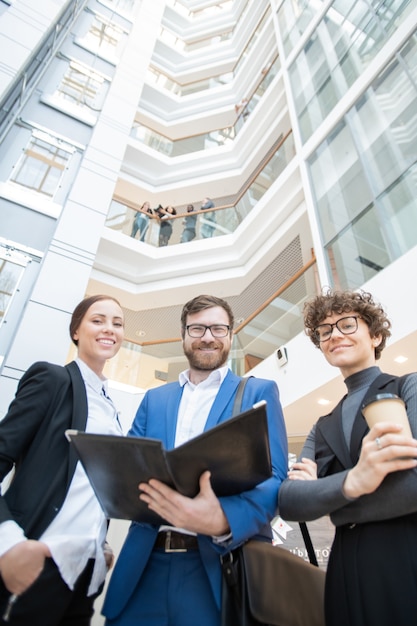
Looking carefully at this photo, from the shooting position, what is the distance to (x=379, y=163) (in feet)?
16.6

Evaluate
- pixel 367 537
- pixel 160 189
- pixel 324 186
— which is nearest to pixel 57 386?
pixel 367 537

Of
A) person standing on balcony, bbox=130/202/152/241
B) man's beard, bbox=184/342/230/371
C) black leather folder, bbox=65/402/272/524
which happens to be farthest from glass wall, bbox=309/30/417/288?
person standing on balcony, bbox=130/202/152/241

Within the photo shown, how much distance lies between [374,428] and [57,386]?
1.12m

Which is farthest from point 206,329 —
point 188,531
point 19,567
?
point 19,567

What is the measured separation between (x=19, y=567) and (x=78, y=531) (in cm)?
25

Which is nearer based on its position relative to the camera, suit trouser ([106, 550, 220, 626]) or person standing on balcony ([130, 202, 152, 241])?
suit trouser ([106, 550, 220, 626])

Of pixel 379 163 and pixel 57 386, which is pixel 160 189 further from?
pixel 57 386

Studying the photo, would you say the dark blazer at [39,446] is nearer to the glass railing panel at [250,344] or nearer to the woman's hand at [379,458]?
the woman's hand at [379,458]

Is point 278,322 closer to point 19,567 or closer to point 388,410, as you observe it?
point 388,410

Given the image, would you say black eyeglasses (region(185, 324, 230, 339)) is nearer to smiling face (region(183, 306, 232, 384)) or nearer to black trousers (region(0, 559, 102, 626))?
smiling face (region(183, 306, 232, 384))

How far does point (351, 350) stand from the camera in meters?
1.53

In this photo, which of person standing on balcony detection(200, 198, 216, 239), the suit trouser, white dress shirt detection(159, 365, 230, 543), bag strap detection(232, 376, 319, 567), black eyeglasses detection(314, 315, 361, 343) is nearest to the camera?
the suit trouser

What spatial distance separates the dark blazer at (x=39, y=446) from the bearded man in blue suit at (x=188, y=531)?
321mm

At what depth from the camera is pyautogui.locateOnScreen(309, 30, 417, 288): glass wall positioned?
14.3 feet
